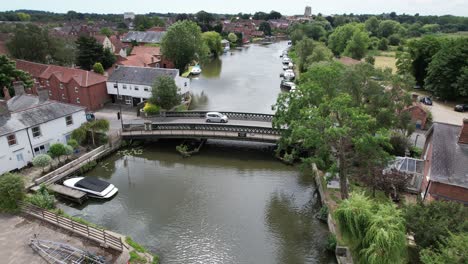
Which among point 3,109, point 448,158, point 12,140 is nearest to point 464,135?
point 448,158

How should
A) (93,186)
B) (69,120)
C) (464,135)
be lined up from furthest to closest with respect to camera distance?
(69,120) → (93,186) → (464,135)

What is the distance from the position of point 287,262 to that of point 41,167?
80.3ft

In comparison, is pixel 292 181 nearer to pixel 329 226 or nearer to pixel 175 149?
pixel 329 226

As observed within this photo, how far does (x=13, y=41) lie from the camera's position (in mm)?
56844

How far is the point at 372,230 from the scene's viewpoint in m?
14.4

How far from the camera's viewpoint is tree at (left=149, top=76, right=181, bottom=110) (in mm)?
41250

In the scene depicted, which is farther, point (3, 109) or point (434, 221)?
point (3, 109)

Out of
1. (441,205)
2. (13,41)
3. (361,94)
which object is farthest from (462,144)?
(13,41)

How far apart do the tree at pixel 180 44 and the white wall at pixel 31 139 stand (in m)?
33.0

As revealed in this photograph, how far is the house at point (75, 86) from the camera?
44.1 m

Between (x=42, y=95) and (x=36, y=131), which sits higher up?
(x=42, y=95)

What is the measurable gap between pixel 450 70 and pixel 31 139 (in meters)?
59.5

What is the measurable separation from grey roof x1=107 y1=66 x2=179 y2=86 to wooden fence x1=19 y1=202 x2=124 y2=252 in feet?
88.5

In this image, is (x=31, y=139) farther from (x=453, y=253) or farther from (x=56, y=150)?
(x=453, y=253)
